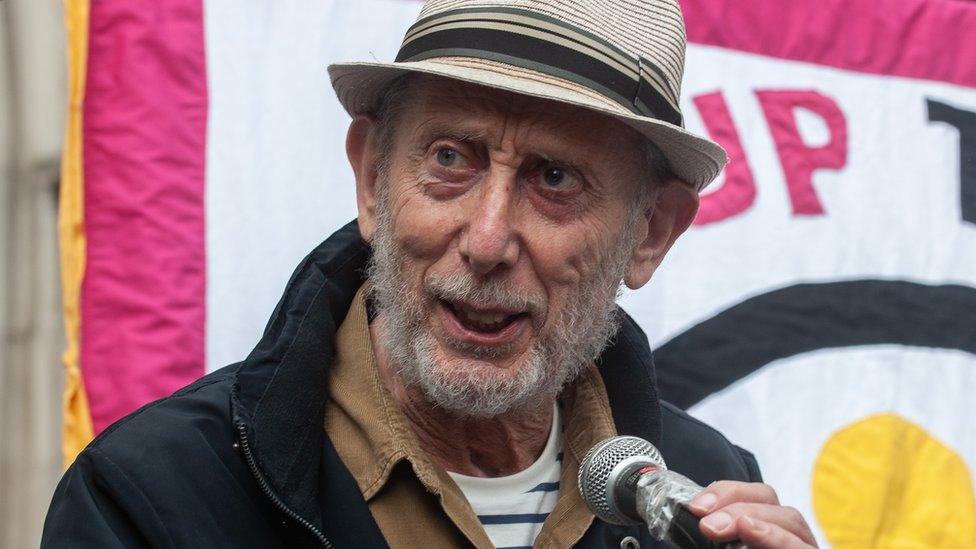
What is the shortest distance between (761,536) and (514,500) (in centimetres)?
85

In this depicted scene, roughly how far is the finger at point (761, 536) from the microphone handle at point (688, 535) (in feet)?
0.05

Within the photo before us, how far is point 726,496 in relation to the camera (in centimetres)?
142

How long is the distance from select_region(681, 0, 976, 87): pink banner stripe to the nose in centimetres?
→ 148

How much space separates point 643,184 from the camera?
2311 millimetres

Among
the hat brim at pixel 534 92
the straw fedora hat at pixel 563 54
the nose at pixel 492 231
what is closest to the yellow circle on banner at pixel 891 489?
the hat brim at pixel 534 92

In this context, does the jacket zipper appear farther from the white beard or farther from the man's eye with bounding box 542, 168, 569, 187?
the man's eye with bounding box 542, 168, 569, 187

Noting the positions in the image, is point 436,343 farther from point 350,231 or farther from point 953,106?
point 953,106

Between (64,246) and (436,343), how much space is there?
1.09 meters

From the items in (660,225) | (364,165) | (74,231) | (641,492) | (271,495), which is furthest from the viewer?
(74,231)

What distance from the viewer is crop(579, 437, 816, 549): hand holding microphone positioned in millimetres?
1372

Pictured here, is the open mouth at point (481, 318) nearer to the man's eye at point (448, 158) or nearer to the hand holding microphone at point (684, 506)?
the man's eye at point (448, 158)

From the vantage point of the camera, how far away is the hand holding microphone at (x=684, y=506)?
1.37 metres

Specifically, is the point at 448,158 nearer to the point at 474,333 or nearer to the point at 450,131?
the point at 450,131

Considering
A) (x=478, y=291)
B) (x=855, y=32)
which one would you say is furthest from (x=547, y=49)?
(x=855, y=32)
